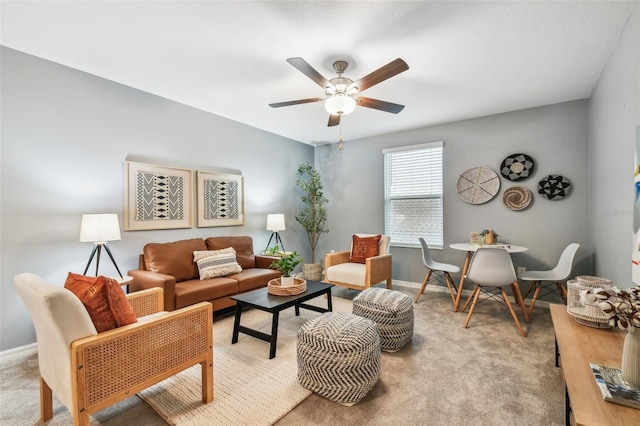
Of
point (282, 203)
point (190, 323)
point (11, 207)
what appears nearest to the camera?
point (190, 323)

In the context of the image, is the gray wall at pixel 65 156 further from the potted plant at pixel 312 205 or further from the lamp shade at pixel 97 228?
the potted plant at pixel 312 205

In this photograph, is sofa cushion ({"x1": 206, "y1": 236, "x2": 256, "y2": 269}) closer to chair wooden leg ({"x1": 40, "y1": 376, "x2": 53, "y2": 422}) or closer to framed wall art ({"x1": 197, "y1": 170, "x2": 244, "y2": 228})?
framed wall art ({"x1": 197, "y1": 170, "x2": 244, "y2": 228})

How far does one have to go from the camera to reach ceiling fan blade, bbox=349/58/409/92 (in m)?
2.03

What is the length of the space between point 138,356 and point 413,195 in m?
4.17

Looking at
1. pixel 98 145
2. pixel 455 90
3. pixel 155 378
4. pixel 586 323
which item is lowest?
pixel 155 378

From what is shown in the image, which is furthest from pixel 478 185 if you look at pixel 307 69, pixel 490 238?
pixel 307 69

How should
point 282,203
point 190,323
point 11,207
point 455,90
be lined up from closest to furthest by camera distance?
point 190,323 < point 11,207 < point 455,90 < point 282,203

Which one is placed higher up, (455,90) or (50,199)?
(455,90)

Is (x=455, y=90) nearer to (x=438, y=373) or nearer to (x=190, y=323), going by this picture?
(x=438, y=373)

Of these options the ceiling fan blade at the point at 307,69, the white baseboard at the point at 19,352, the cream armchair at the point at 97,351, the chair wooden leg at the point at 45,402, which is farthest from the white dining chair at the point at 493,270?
the white baseboard at the point at 19,352

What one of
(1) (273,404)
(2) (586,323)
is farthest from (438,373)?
(1) (273,404)

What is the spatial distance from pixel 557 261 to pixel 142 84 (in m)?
5.39

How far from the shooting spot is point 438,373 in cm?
214

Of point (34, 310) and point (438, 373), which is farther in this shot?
point (438, 373)
